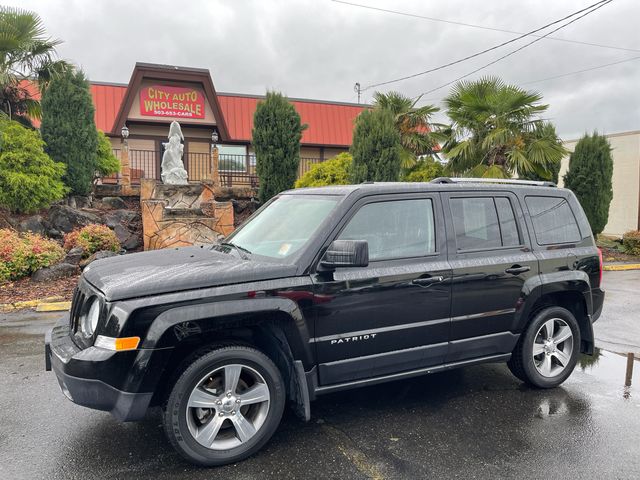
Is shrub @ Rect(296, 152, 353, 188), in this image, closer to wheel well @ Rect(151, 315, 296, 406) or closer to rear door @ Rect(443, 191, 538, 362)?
rear door @ Rect(443, 191, 538, 362)

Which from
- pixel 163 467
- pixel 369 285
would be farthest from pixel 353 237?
pixel 163 467

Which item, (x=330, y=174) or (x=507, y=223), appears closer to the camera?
(x=507, y=223)

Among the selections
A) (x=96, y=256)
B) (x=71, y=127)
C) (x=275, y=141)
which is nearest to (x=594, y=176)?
(x=275, y=141)

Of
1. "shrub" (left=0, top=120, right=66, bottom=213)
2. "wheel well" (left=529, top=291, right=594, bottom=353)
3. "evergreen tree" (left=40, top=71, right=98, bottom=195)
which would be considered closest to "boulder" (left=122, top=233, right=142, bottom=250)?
"shrub" (left=0, top=120, right=66, bottom=213)

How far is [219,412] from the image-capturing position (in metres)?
3.02

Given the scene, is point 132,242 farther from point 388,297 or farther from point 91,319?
point 388,297

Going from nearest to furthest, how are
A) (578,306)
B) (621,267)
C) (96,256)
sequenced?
1. (578,306)
2. (96,256)
3. (621,267)

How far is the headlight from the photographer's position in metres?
2.98

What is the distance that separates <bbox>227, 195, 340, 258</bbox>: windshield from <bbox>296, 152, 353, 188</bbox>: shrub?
30.4 feet

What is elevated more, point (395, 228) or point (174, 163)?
point (174, 163)

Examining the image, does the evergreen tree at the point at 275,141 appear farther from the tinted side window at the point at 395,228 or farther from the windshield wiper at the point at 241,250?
the tinted side window at the point at 395,228

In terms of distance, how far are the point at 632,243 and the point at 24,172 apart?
57.7 feet

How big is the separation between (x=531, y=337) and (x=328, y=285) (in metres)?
2.09

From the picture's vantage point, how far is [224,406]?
119 inches
